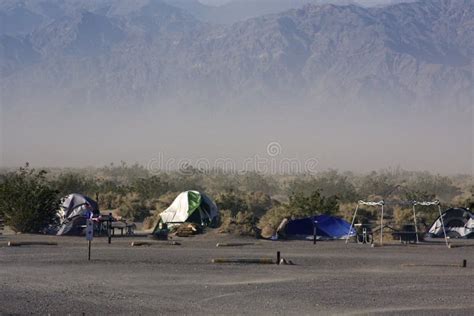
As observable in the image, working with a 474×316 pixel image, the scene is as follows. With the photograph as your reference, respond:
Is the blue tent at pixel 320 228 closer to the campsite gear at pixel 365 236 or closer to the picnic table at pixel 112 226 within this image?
the campsite gear at pixel 365 236

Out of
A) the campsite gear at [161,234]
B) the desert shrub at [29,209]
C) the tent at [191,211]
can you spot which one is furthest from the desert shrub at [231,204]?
the desert shrub at [29,209]

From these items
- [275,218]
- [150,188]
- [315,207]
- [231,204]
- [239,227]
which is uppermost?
[150,188]

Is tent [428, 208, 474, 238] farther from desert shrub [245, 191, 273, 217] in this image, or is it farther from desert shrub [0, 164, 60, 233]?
desert shrub [0, 164, 60, 233]

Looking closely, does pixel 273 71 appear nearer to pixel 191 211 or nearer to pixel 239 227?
pixel 191 211

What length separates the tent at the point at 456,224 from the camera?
117 ft

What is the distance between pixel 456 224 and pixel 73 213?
13.9m

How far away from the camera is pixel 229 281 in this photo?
22.0m

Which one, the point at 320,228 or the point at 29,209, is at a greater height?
the point at 29,209

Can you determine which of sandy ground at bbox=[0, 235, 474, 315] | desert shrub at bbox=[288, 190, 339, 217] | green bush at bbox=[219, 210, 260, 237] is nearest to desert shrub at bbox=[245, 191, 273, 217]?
desert shrub at bbox=[288, 190, 339, 217]

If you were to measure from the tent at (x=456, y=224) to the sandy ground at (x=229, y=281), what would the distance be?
4.64 m

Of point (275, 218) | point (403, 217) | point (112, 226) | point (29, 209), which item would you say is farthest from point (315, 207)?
point (29, 209)

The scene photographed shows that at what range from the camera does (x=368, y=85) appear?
170 meters

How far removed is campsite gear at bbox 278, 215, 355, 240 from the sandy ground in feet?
9.98

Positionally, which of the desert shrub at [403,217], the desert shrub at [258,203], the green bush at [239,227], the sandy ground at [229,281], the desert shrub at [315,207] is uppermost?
the desert shrub at [258,203]
